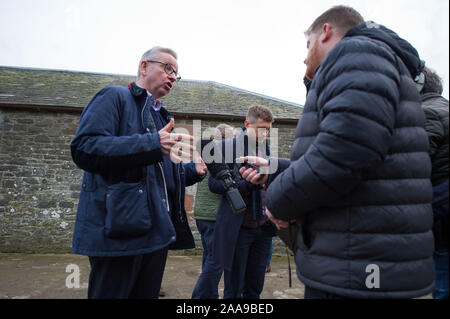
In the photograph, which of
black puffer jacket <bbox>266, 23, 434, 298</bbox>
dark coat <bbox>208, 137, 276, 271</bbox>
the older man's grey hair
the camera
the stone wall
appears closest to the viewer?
black puffer jacket <bbox>266, 23, 434, 298</bbox>

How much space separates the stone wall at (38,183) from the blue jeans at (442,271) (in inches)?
248

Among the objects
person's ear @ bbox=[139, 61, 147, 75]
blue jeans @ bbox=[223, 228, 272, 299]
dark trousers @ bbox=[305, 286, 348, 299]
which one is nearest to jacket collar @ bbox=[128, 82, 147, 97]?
person's ear @ bbox=[139, 61, 147, 75]

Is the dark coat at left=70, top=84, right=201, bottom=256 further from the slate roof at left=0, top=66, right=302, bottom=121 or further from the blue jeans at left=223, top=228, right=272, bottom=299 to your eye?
the slate roof at left=0, top=66, right=302, bottom=121

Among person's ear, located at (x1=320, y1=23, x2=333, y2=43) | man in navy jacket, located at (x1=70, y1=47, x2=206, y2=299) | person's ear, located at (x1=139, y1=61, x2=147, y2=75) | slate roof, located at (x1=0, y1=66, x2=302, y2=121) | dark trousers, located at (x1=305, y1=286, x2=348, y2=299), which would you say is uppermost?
slate roof, located at (x1=0, y1=66, x2=302, y2=121)

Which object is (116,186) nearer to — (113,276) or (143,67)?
(113,276)

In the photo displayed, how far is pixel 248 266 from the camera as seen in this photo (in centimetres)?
299

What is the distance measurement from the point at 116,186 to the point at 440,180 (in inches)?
67.7

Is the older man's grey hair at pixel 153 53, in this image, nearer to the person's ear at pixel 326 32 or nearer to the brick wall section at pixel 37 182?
the person's ear at pixel 326 32

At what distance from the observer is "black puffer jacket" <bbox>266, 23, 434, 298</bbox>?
1.13 meters

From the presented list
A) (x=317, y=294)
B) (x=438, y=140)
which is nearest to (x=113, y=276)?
(x=317, y=294)

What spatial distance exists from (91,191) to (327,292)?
1317 millimetres

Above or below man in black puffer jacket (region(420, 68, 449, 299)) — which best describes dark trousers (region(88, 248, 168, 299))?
below
